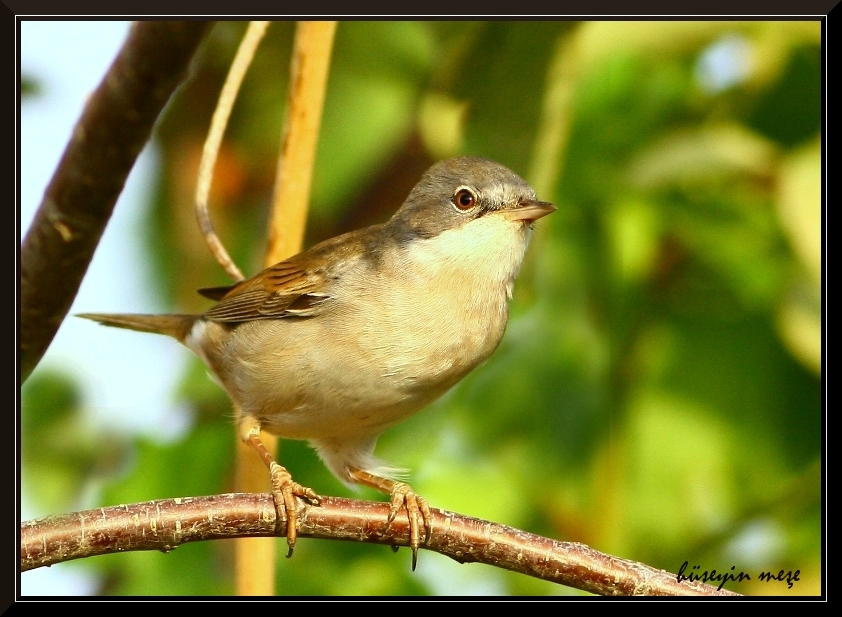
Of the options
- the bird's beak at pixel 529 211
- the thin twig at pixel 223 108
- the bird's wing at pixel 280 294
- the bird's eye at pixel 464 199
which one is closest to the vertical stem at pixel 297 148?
the thin twig at pixel 223 108

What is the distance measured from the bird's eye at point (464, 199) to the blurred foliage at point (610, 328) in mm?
181

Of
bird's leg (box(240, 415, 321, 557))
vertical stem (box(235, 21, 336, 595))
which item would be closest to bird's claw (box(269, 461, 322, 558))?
bird's leg (box(240, 415, 321, 557))

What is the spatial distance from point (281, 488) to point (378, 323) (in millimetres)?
609

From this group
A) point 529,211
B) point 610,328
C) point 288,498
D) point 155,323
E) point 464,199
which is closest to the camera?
point 288,498

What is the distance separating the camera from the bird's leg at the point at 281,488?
2723mm

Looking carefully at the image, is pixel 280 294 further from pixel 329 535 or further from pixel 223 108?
pixel 329 535

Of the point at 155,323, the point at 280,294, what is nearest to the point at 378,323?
the point at 280,294

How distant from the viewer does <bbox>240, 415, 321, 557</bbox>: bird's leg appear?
2723 mm

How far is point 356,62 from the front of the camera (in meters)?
3.68

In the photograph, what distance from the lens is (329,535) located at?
8.95ft

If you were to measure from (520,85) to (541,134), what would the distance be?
0.22m

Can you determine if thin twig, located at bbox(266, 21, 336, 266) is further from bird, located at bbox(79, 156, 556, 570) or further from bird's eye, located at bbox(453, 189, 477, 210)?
bird's eye, located at bbox(453, 189, 477, 210)
